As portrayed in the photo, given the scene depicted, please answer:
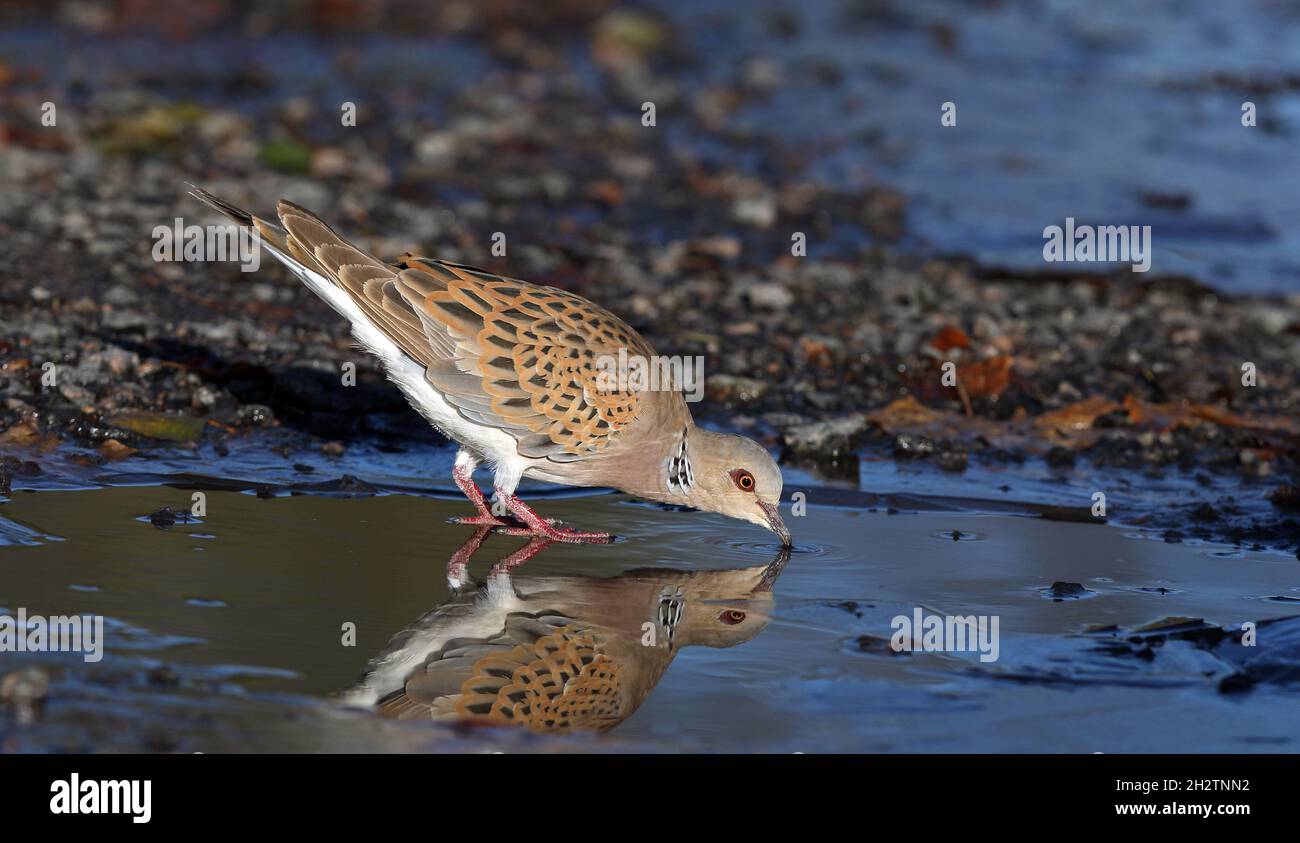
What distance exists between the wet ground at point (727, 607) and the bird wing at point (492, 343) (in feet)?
1.56

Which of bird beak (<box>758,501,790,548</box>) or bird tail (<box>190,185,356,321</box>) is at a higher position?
bird tail (<box>190,185,356,321</box>)

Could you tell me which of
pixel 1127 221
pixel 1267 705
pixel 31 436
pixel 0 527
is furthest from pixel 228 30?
pixel 1267 705

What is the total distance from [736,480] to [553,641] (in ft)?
5.26

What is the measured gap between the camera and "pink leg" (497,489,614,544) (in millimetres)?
6773

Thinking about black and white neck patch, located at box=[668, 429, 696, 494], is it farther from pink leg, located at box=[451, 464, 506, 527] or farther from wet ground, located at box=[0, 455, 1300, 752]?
pink leg, located at box=[451, 464, 506, 527]

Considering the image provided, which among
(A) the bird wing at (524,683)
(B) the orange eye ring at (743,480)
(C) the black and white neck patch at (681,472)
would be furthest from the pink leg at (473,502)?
(A) the bird wing at (524,683)

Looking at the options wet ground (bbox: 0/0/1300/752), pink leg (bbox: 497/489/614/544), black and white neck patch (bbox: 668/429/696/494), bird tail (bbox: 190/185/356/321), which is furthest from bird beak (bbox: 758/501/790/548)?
bird tail (bbox: 190/185/356/321)

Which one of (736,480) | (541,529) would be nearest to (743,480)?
(736,480)

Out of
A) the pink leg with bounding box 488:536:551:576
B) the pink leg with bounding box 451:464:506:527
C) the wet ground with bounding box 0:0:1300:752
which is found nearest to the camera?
the wet ground with bounding box 0:0:1300:752

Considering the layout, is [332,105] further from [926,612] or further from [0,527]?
[926,612]

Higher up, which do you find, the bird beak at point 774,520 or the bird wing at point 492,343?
the bird wing at point 492,343

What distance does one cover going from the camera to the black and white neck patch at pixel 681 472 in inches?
275

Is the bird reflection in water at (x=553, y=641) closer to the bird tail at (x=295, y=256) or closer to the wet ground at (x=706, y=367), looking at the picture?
the wet ground at (x=706, y=367)

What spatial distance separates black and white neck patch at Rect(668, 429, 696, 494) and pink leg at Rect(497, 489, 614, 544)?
361mm
